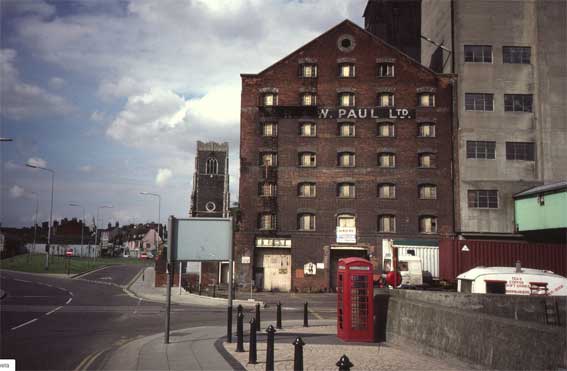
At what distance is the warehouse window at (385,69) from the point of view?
45.3 meters

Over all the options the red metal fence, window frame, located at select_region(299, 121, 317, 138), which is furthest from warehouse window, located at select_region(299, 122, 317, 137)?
the red metal fence

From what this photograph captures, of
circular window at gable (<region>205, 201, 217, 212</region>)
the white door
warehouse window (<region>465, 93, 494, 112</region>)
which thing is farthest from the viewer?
circular window at gable (<region>205, 201, 217, 212</region>)

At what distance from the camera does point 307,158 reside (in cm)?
4444

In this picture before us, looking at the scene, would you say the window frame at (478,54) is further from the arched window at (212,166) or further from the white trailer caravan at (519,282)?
the arched window at (212,166)

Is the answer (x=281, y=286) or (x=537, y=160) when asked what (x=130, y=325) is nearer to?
(x=281, y=286)

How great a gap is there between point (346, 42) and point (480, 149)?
14778mm

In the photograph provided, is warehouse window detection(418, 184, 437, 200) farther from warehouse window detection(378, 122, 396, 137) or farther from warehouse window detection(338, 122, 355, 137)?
warehouse window detection(338, 122, 355, 137)

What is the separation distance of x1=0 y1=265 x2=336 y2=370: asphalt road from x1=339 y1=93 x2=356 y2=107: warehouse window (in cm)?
2299

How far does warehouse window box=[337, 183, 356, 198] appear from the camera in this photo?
4369 cm

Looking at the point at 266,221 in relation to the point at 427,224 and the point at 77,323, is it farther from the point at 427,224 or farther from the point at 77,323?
the point at 77,323

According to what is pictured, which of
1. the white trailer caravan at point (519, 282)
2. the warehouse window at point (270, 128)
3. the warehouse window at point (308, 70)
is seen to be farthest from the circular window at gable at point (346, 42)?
the white trailer caravan at point (519, 282)

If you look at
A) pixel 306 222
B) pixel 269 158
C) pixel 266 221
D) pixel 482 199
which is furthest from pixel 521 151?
pixel 266 221

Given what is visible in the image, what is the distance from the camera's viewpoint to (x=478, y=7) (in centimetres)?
4350

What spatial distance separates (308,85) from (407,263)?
18370 millimetres
